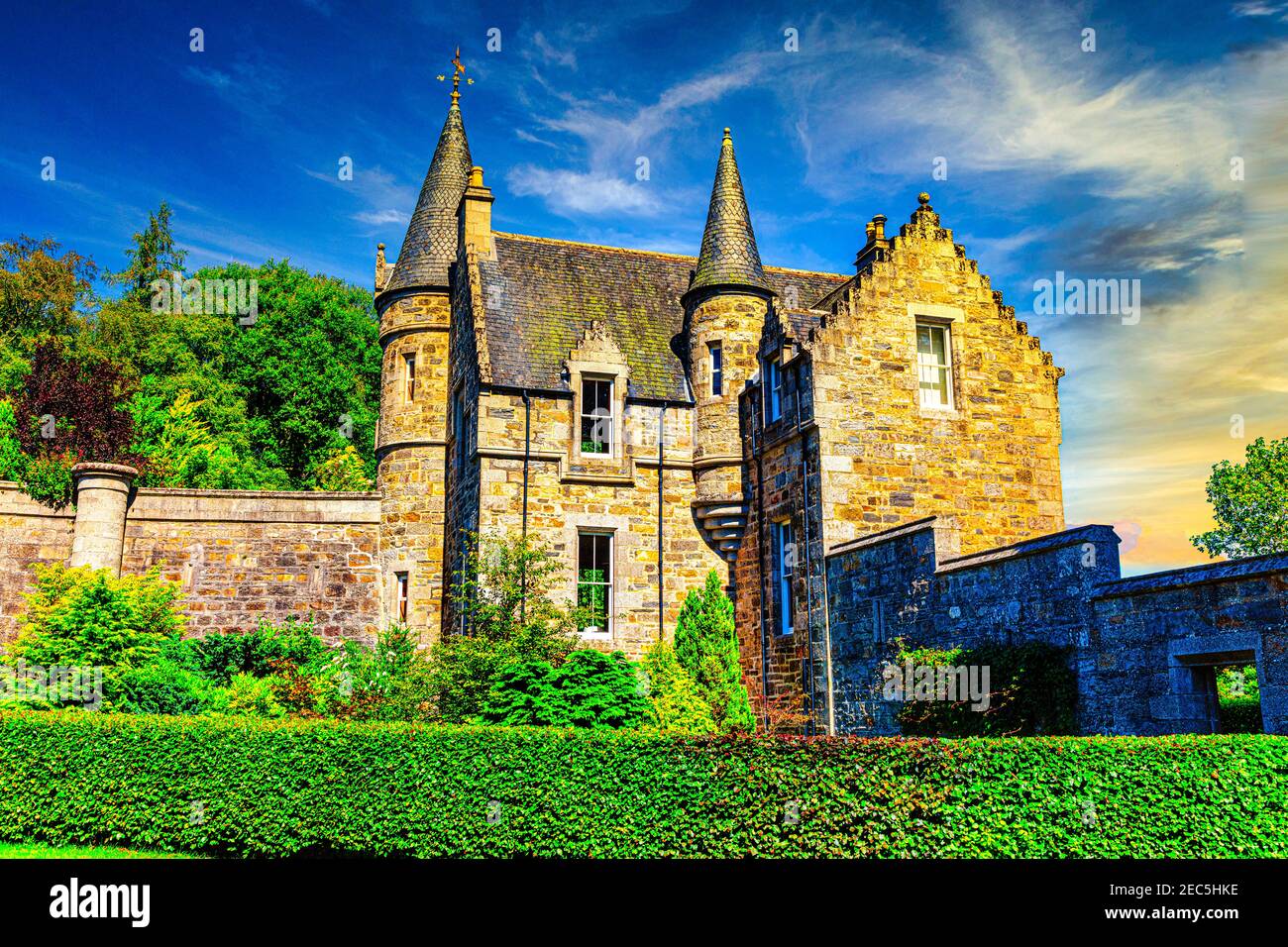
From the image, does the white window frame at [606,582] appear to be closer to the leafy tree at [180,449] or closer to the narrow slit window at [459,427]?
the narrow slit window at [459,427]

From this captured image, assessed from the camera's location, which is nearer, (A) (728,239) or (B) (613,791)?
(B) (613,791)

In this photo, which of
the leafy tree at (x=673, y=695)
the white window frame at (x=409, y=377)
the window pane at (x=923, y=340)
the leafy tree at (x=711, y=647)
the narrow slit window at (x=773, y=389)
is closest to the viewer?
the leafy tree at (x=673, y=695)

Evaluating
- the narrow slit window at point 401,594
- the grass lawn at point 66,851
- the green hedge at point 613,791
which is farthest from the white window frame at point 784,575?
the grass lawn at point 66,851

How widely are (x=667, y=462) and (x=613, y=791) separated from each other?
12.1 metres

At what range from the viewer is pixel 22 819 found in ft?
42.0

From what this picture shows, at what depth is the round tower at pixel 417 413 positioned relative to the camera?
938 inches

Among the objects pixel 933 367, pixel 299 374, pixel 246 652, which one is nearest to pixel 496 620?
pixel 246 652

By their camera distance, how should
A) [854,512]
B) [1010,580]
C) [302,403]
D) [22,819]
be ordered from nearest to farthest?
[22,819] → [1010,580] → [854,512] → [302,403]

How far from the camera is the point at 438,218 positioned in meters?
26.0

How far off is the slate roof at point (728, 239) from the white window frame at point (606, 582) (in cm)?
595

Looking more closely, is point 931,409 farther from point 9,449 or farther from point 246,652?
point 9,449

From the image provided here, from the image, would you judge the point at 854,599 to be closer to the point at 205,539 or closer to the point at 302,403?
the point at 205,539
